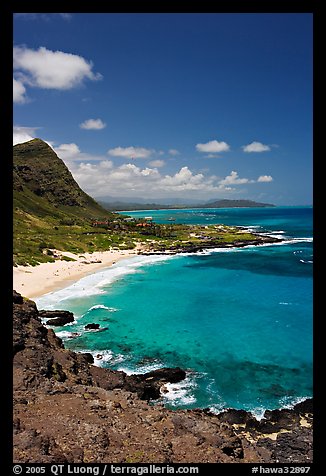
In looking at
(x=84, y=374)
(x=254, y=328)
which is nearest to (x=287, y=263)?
(x=254, y=328)

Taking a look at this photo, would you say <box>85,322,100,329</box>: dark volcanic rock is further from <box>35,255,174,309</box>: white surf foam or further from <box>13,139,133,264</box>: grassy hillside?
<box>13,139,133,264</box>: grassy hillside

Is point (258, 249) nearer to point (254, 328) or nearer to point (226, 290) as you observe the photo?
point (226, 290)

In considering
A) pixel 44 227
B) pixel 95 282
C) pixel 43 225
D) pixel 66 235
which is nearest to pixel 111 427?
pixel 95 282

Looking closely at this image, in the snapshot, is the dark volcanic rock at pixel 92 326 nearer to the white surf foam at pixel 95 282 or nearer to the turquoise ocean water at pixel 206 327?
the turquoise ocean water at pixel 206 327

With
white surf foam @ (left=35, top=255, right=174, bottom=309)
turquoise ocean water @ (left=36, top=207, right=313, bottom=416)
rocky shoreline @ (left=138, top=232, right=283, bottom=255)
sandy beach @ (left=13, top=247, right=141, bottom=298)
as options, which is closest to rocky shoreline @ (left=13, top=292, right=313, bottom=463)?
turquoise ocean water @ (left=36, top=207, right=313, bottom=416)

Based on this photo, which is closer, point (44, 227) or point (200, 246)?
point (200, 246)

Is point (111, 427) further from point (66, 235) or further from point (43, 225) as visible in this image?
point (43, 225)
